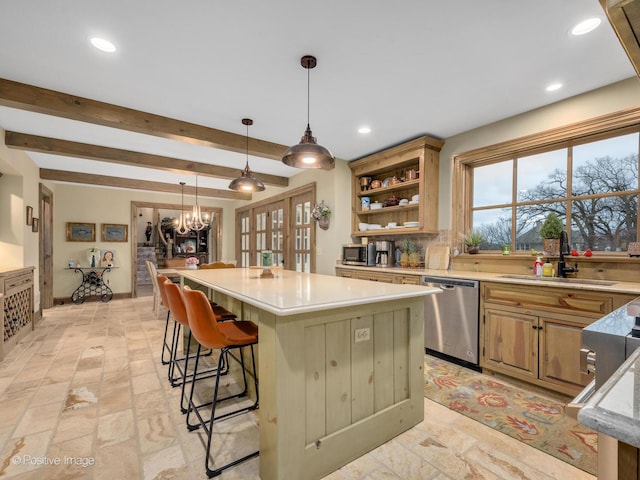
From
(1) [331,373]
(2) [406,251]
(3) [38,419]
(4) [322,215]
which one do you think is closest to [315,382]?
(1) [331,373]

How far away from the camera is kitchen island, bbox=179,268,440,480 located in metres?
1.51

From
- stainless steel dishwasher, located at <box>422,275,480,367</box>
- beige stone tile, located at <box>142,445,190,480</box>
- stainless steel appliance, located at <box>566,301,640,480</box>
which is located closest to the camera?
stainless steel appliance, located at <box>566,301,640,480</box>

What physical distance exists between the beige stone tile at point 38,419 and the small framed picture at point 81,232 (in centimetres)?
546

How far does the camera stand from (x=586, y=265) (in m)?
2.72

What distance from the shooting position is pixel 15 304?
3.71 m

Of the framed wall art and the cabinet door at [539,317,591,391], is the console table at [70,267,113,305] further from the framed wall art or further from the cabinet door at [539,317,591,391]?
the cabinet door at [539,317,591,391]

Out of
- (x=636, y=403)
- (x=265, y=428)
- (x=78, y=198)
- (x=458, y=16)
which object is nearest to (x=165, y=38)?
(x=458, y=16)

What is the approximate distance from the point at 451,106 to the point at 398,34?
125 centimetres

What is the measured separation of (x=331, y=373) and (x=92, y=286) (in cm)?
709

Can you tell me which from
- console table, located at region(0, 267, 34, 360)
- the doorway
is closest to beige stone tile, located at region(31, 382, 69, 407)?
console table, located at region(0, 267, 34, 360)

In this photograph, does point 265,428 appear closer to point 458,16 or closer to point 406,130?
point 458,16

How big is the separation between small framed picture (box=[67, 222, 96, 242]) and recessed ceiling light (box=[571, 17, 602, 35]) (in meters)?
8.15

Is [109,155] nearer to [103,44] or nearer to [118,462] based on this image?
[103,44]

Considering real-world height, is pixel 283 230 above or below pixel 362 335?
above
